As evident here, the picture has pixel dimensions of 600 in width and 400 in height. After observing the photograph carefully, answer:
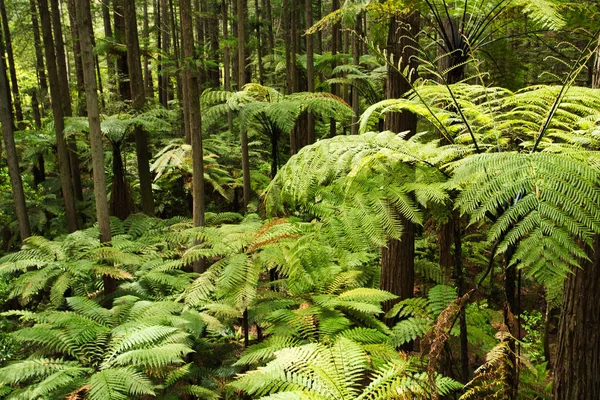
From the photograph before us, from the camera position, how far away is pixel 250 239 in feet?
13.3

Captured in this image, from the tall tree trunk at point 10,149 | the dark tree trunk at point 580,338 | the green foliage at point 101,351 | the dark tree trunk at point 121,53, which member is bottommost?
the green foliage at point 101,351

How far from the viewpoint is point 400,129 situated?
12.7 ft

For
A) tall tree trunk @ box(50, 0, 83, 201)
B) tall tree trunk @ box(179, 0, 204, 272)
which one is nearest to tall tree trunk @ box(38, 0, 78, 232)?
tall tree trunk @ box(50, 0, 83, 201)

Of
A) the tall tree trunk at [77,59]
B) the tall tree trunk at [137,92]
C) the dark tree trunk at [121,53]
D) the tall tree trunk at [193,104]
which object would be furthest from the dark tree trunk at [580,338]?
the tall tree trunk at [77,59]

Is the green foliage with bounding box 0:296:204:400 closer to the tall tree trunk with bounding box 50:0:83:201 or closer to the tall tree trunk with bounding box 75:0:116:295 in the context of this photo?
the tall tree trunk with bounding box 75:0:116:295

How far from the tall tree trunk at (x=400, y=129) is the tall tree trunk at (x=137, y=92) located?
535 cm

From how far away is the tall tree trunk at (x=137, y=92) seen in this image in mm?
7375

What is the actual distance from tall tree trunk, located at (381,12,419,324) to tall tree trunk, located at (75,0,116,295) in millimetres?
3484

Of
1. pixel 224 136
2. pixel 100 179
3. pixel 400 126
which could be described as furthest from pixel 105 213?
pixel 224 136

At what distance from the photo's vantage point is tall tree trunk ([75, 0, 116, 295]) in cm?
487

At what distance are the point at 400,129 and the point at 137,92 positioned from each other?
599cm

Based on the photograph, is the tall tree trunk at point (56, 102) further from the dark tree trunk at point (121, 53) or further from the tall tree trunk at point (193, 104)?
the tall tree trunk at point (193, 104)

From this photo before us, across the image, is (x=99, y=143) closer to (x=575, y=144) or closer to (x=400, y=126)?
(x=400, y=126)

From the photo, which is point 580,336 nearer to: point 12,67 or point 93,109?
point 93,109
